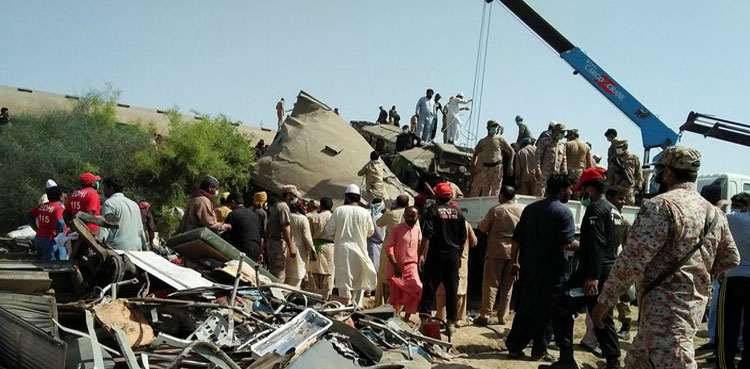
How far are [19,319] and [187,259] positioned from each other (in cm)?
264

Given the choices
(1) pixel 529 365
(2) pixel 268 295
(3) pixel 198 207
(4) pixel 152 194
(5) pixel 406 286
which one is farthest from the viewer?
(4) pixel 152 194

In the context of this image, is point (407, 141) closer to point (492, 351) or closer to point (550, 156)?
point (550, 156)

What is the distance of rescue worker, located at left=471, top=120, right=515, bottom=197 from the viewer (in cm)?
1120

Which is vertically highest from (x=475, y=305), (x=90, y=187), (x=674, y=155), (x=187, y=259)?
(x=674, y=155)

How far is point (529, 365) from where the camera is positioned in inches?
244

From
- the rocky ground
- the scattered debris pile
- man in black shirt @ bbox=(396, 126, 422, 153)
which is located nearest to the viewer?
the scattered debris pile

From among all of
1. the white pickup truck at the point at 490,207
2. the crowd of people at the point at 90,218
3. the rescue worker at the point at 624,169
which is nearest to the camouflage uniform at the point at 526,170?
the rescue worker at the point at 624,169

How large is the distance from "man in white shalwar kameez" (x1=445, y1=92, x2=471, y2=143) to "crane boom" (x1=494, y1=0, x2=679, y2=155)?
2.36 m

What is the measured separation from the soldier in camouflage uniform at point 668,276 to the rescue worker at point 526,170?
7.14 meters

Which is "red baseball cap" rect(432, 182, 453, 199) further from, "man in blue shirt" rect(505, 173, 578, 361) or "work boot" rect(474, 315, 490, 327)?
"work boot" rect(474, 315, 490, 327)

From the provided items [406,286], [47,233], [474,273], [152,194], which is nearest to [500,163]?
[474,273]

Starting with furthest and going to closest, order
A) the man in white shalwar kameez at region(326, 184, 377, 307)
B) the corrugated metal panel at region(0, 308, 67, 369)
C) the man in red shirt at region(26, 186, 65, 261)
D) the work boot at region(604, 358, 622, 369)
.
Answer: the man in red shirt at region(26, 186, 65, 261)
the man in white shalwar kameez at region(326, 184, 377, 307)
the work boot at region(604, 358, 622, 369)
the corrugated metal panel at region(0, 308, 67, 369)

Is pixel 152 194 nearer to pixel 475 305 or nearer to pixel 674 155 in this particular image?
pixel 475 305

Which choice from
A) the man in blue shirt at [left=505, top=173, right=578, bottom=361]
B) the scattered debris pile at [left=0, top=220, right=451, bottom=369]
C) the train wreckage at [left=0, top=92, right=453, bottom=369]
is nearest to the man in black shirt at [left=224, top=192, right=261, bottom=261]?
the train wreckage at [left=0, top=92, right=453, bottom=369]
